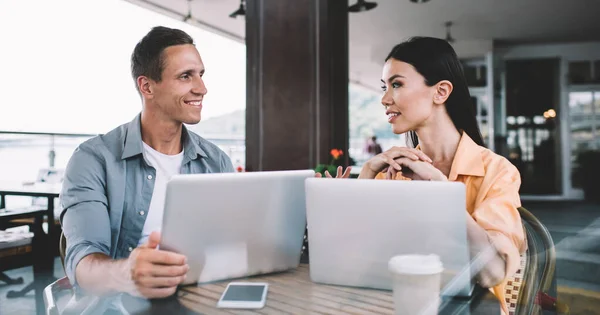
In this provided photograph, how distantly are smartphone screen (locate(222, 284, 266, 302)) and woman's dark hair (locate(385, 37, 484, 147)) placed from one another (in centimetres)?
81

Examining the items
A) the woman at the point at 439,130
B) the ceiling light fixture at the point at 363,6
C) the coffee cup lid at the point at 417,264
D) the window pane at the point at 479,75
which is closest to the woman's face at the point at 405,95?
the woman at the point at 439,130

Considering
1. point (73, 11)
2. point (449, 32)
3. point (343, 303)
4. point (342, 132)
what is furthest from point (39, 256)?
point (449, 32)

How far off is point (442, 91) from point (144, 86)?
1.06m

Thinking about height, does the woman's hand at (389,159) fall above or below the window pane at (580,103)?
below

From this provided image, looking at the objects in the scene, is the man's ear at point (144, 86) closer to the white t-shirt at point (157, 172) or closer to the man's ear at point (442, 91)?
the white t-shirt at point (157, 172)

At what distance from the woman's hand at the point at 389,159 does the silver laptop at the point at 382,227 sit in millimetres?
390

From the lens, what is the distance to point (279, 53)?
12.7 feet

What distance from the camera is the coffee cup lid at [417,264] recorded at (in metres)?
0.79

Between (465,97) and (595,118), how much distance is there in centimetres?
921

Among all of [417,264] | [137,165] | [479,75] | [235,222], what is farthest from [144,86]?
[479,75]

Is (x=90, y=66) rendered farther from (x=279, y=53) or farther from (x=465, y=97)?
(x=465, y=97)

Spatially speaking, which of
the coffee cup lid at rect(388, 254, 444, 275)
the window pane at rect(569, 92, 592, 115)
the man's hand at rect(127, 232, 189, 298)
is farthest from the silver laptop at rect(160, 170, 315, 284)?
the window pane at rect(569, 92, 592, 115)

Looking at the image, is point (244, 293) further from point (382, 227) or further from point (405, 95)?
point (405, 95)

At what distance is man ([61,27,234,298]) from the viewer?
1184mm
